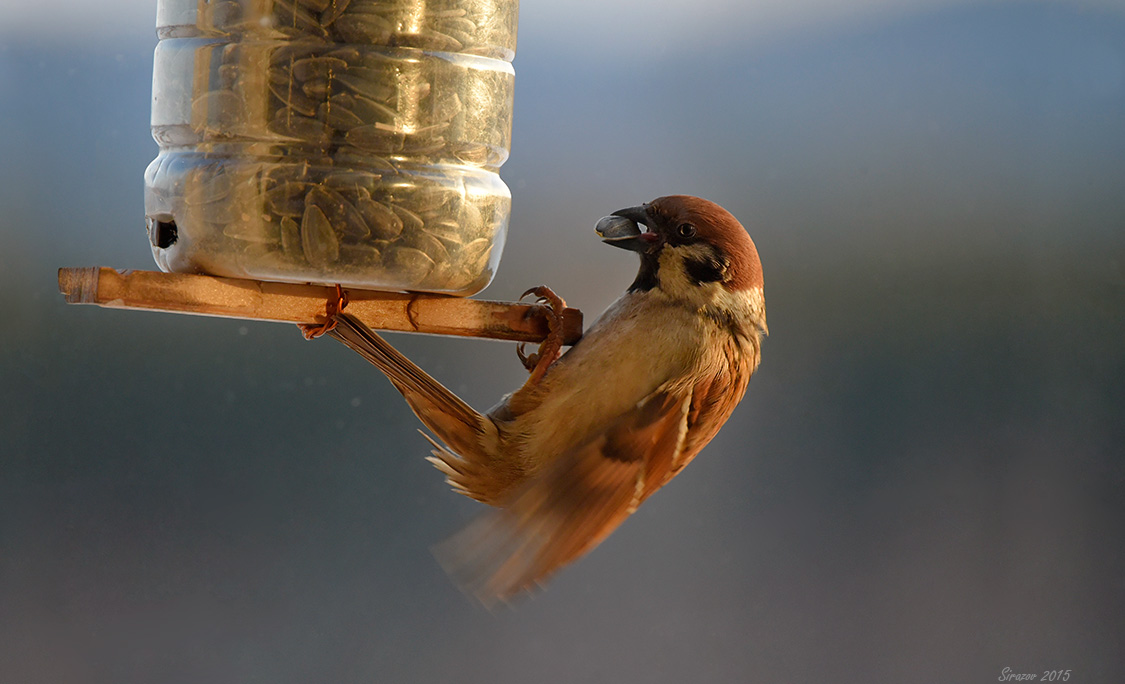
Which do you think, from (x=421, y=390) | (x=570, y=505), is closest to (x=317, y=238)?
(x=421, y=390)

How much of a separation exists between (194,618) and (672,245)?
1.79m

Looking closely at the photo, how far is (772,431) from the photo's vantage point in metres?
3.04

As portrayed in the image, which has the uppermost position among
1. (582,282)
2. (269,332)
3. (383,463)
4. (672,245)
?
(672,245)

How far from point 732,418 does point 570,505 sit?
1.54 m

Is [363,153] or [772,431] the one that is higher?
[363,153]

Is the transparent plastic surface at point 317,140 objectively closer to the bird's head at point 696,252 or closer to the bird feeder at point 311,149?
the bird feeder at point 311,149

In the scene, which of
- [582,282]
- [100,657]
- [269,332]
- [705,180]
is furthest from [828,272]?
[100,657]

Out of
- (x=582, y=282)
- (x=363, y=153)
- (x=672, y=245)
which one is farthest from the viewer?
(x=582, y=282)

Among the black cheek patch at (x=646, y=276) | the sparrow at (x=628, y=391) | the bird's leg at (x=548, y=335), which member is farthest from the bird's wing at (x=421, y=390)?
the black cheek patch at (x=646, y=276)

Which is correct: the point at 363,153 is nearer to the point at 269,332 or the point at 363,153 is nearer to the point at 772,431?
the point at 269,332

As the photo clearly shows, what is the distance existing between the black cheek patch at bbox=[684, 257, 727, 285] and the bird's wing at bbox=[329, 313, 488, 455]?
39cm

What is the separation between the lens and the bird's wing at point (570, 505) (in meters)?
1.44

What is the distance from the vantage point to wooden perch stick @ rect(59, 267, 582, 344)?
4.39ft

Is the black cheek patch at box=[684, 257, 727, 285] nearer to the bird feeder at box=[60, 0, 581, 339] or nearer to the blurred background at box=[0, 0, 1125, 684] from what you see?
the bird feeder at box=[60, 0, 581, 339]
